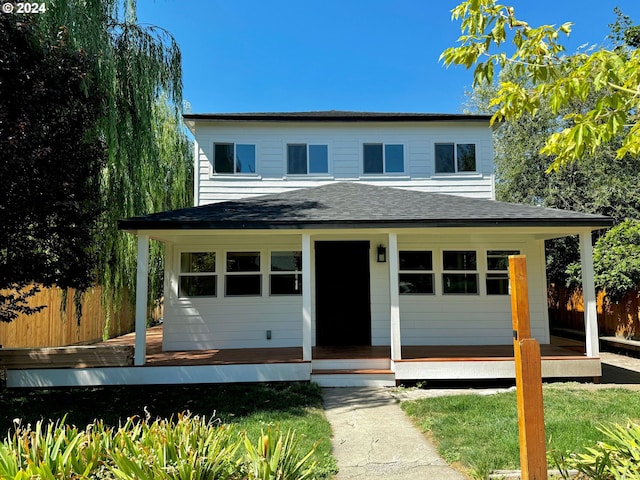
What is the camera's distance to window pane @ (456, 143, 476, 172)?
35.6 ft

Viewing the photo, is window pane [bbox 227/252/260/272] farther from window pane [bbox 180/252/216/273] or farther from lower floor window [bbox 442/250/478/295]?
lower floor window [bbox 442/250/478/295]

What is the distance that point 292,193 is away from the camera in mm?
10125

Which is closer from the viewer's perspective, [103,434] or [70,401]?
[103,434]

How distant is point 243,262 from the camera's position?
9.45 m

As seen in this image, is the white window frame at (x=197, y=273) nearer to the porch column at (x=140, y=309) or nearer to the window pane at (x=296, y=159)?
the porch column at (x=140, y=309)

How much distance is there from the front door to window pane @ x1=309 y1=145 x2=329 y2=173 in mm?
2435

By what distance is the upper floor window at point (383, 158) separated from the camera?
10.9m

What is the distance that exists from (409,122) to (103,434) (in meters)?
10.0

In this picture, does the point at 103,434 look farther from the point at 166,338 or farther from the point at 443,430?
the point at 166,338

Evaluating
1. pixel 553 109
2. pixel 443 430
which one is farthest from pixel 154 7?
pixel 443 430

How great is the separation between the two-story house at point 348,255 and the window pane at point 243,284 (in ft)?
0.08

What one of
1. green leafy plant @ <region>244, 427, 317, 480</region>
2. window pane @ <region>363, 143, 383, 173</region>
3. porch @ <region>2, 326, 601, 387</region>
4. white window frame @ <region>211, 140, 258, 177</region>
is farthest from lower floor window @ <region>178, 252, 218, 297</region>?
green leafy plant @ <region>244, 427, 317, 480</region>

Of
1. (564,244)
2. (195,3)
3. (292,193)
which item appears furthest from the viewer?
(564,244)

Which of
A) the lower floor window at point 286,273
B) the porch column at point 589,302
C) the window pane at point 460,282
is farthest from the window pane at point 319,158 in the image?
the porch column at point 589,302
